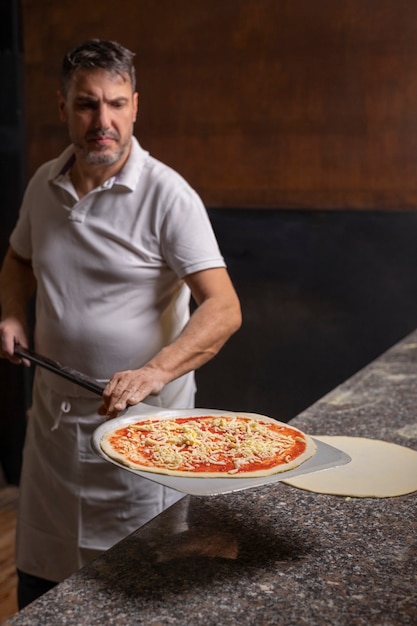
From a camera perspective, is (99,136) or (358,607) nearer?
(358,607)

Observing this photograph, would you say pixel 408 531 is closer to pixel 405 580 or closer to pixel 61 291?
pixel 405 580

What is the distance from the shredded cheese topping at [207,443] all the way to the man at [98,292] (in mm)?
517

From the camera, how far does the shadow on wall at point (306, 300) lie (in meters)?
3.28

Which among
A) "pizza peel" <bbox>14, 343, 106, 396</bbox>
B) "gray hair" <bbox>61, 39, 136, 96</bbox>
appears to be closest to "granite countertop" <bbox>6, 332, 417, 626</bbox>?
"pizza peel" <bbox>14, 343, 106, 396</bbox>

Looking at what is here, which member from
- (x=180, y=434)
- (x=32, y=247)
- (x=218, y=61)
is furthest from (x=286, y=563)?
(x=218, y=61)

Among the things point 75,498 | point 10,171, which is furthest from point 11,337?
point 10,171

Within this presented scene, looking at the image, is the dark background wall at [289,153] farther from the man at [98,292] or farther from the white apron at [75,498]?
the white apron at [75,498]

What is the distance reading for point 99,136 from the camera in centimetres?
202

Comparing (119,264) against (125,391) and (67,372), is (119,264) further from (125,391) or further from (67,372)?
(125,391)

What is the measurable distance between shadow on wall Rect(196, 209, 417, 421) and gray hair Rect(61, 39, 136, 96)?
4.91 ft

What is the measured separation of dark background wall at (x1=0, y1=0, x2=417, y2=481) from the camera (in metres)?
3.19

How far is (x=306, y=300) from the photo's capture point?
3.44 metres

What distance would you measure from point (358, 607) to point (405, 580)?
11cm

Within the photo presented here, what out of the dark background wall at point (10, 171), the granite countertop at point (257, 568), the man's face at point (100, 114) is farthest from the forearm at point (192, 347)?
the dark background wall at point (10, 171)
